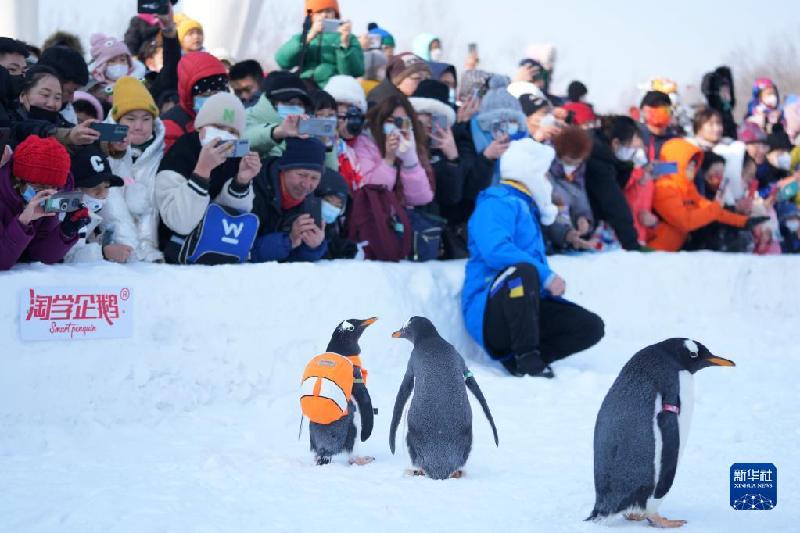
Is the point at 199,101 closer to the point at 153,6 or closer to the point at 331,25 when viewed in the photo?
the point at 153,6

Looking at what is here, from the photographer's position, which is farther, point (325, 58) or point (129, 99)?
point (325, 58)

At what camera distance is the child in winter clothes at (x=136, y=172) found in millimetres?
6094

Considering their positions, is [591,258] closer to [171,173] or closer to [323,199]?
[323,199]

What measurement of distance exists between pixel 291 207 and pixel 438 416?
2.71m

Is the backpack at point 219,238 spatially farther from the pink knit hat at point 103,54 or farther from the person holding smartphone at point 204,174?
the pink knit hat at point 103,54

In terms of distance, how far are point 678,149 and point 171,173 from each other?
19.6 ft

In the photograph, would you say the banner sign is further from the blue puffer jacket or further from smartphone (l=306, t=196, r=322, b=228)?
the blue puffer jacket

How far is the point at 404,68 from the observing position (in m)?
9.16

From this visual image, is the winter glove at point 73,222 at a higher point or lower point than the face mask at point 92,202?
lower

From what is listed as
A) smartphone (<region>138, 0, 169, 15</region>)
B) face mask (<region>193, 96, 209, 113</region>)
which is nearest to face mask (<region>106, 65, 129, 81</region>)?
smartphone (<region>138, 0, 169, 15</region>)

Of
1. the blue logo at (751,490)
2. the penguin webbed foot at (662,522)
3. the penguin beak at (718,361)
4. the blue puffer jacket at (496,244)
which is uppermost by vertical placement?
the blue puffer jacket at (496,244)

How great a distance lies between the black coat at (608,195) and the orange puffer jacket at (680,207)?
0.88 m

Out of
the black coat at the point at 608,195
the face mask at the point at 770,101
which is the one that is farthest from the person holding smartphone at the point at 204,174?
the face mask at the point at 770,101

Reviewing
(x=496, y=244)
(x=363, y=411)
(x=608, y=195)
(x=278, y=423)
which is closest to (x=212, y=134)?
(x=278, y=423)
